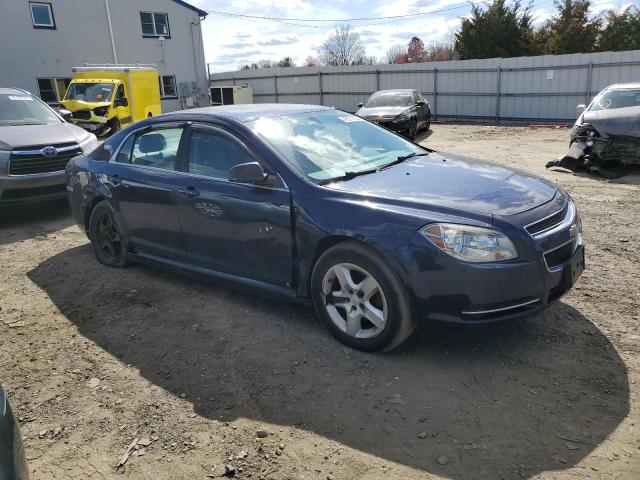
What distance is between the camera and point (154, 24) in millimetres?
28672

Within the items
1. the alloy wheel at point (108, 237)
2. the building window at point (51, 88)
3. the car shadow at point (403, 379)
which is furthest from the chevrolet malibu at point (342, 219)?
the building window at point (51, 88)

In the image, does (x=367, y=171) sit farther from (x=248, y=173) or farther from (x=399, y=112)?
(x=399, y=112)

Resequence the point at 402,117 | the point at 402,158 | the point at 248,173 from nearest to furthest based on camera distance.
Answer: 1. the point at 248,173
2. the point at 402,158
3. the point at 402,117

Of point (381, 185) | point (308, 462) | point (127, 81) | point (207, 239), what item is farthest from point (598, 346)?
point (127, 81)

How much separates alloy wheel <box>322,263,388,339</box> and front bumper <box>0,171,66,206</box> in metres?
5.48

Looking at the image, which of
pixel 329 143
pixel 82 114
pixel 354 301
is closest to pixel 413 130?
pixel 82 114

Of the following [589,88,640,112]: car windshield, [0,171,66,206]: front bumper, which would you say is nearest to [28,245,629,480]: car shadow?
[0,171,66,206]: front bumper

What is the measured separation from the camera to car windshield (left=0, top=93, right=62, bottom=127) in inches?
313

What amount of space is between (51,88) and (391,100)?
1787 centimetres

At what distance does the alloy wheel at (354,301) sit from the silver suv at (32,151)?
5514 millimetres

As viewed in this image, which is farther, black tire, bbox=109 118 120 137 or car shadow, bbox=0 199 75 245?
black tire, bbox=109 118 120 137

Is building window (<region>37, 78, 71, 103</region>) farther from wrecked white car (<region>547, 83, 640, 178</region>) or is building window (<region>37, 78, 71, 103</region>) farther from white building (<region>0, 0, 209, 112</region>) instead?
wrecked white car (<region>547, 83, 640, 178</region>)

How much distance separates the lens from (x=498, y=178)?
374 cm

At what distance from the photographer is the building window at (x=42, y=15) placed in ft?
79.4
